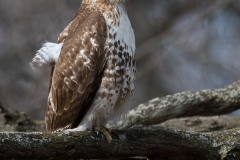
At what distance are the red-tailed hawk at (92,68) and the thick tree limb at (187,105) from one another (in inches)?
33.7

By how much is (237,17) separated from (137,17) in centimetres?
167

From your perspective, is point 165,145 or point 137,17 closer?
point 165,145

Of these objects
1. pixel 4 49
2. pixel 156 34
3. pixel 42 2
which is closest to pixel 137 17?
pixel 156 34

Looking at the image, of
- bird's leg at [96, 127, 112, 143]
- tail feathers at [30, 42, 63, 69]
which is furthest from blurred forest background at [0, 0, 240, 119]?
bird's leg at [96, 127, 112, 143]

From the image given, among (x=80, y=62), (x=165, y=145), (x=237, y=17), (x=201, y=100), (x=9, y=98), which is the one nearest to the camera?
(x=165, y=145)

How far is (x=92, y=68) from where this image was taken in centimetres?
379

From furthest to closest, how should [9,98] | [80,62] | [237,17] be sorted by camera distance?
[237,17] → [9,98] → [80,62]

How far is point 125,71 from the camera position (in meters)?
3.78

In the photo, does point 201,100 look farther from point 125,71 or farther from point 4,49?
point 4,49

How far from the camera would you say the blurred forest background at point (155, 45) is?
888 centimetres

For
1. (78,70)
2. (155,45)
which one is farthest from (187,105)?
(155,45)

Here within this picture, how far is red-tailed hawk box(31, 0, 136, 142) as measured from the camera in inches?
148

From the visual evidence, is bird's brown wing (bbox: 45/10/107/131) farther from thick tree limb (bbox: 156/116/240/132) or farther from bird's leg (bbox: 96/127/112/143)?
thick tree limb (bbox: 156/116/240/132)

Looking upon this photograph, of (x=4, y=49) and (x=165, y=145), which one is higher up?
(x=4, y=49)
